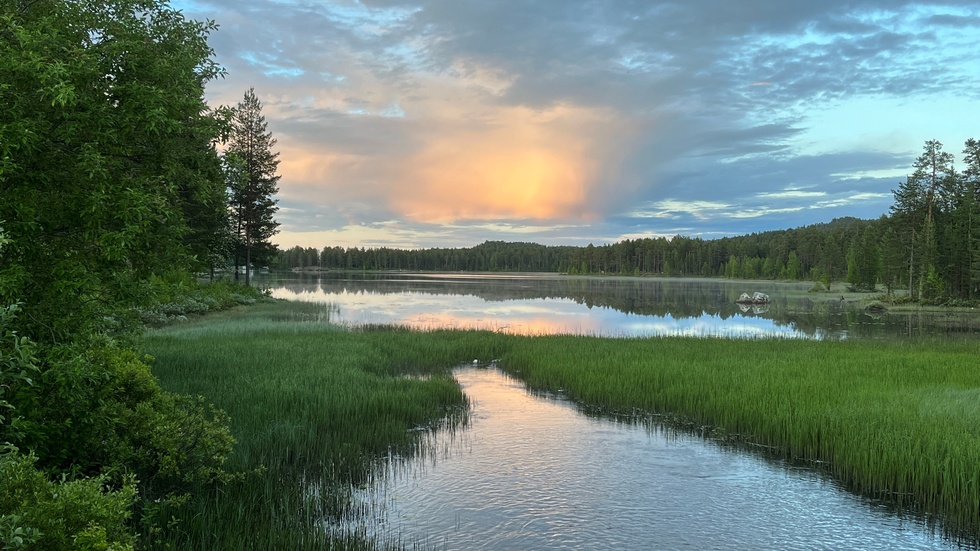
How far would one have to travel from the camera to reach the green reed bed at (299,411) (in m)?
8.16

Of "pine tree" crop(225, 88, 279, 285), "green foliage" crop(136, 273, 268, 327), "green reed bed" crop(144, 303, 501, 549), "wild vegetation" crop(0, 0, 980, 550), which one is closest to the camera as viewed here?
"wild vegetation" crop(0, 0, 980, 550)

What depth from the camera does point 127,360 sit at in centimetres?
1022

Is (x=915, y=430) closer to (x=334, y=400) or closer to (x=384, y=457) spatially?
(x=384, y=457)

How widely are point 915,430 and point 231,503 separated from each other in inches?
525

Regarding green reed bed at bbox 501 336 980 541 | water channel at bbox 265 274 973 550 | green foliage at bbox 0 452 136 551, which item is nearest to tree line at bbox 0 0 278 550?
green foliage at bbox 0 452 136 551

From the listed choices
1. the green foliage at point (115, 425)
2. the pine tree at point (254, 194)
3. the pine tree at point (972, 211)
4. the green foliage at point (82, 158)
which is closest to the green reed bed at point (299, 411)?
the green foliage at point (115, 425)

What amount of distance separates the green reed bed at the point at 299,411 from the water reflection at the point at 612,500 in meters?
1.03

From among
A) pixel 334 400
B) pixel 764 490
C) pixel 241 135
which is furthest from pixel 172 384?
→ pixel 241 135

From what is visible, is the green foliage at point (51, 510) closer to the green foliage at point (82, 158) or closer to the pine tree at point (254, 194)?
the green foliage at point (82, 158)

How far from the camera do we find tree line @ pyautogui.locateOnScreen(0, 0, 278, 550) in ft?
19.3

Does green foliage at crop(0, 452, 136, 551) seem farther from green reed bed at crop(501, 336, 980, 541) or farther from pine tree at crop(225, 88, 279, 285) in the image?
pine tree at crop(225, 88, 279, 285)

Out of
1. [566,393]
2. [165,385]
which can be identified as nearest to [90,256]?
[165,385]

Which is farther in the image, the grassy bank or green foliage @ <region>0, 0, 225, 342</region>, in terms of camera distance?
the grassy bank

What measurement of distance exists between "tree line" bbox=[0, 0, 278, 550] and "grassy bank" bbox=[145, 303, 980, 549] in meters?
1.31
